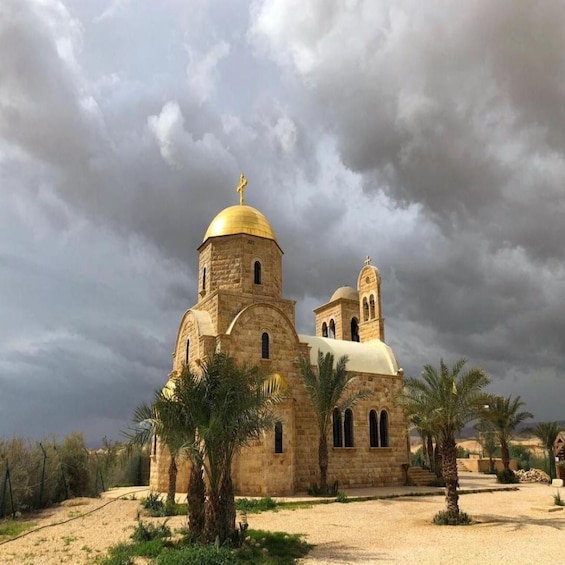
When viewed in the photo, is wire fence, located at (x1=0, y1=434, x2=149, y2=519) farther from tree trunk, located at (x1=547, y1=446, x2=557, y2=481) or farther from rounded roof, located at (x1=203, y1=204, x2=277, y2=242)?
tree trunk, located at (x1=547, y1=446, x2=557, y2=481)

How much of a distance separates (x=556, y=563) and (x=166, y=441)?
288 inches

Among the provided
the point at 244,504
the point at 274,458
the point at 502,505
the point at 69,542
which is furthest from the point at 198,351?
the point at 502,505

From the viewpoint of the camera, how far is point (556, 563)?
8.88 meters

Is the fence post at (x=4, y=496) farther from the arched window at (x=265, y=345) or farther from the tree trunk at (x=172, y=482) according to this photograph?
the arched window at (x=265, y=345)

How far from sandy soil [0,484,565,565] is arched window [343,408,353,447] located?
4.70 metres

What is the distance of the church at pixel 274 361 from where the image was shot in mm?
18781

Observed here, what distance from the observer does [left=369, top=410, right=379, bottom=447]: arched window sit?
22906 millimetres

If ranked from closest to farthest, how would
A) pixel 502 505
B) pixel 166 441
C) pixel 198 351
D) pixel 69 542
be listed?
pixel 166 441
pixel 69 542
pixel 502 505
pixel 198 351

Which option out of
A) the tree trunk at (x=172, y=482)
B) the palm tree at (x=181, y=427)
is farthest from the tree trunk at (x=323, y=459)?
the palm tree at (x=181, y=427)

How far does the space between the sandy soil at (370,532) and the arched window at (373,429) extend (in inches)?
209

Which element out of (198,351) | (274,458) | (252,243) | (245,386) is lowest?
(274,458)

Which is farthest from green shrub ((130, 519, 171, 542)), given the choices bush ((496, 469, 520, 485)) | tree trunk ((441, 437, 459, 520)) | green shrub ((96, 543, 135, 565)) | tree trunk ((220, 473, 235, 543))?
bush ((496, 469, 520, 485))

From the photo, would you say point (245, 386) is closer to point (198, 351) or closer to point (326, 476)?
point (198, 351)

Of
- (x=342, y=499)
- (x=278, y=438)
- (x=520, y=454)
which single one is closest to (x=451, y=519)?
(x=342, y=499)
